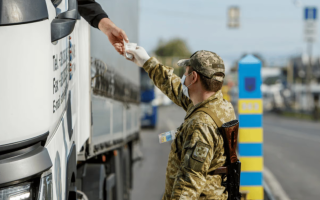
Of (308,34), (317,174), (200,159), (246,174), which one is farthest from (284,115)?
(200,159)

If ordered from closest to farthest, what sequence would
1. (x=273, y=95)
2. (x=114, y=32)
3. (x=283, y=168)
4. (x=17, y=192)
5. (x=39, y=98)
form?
1. (x=17, y=192)
2. (x=39, y=98)
3. (x=114, y=32)
4. (x=283, y=168)
5. (x=273, y=95)

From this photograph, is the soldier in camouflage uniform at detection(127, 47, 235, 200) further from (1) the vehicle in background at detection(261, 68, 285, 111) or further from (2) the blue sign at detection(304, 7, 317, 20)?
(1) the vehicle in background at detection(261, 68, 285, 111)

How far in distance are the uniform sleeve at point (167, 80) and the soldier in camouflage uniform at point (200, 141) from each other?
41cm

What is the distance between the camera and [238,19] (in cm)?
2419

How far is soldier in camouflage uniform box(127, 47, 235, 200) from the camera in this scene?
2.41m

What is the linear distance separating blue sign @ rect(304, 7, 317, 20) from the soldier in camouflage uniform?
104 feet

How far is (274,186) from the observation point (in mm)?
8836

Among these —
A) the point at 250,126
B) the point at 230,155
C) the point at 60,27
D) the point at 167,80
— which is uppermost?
the point at 60,27

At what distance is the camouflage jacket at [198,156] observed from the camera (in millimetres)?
2406

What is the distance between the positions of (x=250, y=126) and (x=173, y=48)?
112420 millimetres

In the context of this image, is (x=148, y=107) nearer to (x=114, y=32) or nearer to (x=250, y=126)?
(x=250, y=126)

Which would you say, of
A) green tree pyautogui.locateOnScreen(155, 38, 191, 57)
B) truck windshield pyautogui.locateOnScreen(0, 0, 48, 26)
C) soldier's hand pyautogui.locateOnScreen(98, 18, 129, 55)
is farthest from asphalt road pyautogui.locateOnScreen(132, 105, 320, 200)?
green tree pyautogui.locateOnScreen(155, 38, 191, 57)

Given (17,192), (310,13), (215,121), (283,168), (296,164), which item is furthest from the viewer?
(310,13)

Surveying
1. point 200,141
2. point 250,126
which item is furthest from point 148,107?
point 200,141
